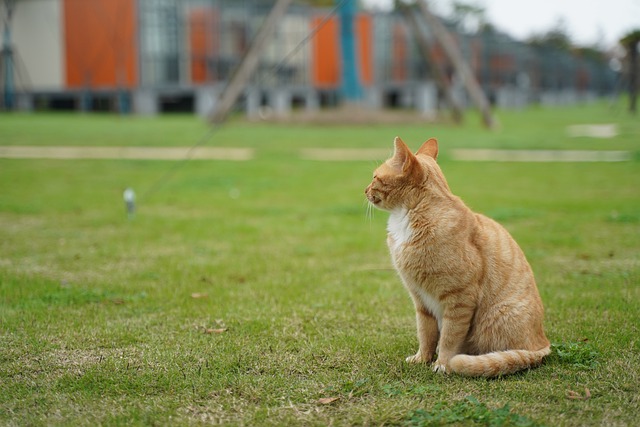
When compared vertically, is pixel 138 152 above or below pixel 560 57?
below

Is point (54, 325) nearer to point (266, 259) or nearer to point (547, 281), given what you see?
point (266, 259)

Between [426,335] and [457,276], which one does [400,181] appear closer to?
[457,276]

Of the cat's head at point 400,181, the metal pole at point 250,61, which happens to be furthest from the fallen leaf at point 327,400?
the metal pole at point 250,61

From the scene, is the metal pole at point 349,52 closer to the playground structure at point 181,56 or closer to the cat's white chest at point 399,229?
the playground structure at point 181,56

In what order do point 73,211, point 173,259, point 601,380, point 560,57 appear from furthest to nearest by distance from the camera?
point 560,57 → point 73,211 → point 173,259 → point 601,380

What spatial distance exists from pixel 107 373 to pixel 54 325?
933 millimetres

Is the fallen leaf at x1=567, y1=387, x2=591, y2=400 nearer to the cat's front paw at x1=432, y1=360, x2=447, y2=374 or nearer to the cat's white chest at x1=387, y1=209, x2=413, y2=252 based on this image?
the cat's front paw at x1=432, y1=360, x2=447, y2=374

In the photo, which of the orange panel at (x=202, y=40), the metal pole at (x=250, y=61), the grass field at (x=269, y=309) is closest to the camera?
the grass field at (x=269, y=309)

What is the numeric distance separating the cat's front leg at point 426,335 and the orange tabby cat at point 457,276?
0.04ft

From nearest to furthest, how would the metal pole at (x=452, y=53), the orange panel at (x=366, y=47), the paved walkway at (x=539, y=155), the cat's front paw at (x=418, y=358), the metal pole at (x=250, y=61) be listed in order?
the cat's front paw at (x=418, y=358) < the paved walkway at (x=539, y=155) < the metal pole at (x=250, y=61) < the metal pole at (x=452, y=53) < the orange panel at (x=366, y=47)

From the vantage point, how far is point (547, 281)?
17.6 feet

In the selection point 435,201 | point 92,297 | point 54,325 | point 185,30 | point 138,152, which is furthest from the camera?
point 185,30

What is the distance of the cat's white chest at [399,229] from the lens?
141 inches

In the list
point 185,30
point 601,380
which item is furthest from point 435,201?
point 185,30
